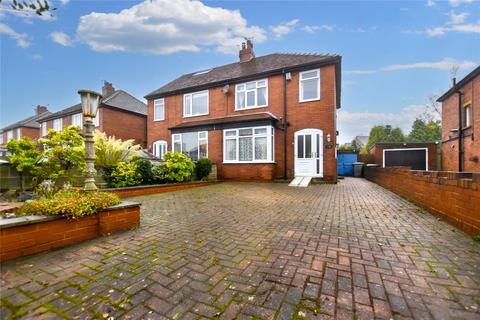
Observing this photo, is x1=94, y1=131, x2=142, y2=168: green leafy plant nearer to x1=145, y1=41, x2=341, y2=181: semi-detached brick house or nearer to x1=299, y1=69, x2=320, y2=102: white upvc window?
x1=145, y1=41, x2=341, y2=181: semi-detached brick house

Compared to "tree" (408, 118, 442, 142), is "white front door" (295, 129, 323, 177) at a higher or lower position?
lower

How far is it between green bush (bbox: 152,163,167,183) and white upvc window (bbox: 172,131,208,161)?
4616 mm

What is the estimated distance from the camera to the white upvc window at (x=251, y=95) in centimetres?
1281

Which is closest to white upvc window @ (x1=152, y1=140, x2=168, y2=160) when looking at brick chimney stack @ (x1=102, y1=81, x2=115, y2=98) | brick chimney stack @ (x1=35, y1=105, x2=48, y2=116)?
brick chimney stack @ (x1=102, y1=81, x2=115, y2=98)

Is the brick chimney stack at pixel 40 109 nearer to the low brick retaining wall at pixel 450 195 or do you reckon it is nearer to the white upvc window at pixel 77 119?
the white upvc window at pixel 77 119

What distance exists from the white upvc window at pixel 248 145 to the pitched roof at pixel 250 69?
11.8 ft

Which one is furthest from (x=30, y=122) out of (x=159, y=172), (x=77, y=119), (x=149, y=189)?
(x=149, y=189)

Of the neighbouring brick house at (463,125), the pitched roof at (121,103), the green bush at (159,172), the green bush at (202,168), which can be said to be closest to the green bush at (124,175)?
the green bush at (159,172)

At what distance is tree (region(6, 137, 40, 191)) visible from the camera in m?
6.21

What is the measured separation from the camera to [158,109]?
54.9ft

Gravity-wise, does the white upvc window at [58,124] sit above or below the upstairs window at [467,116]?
above

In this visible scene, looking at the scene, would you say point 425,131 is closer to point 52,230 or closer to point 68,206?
point 68,206

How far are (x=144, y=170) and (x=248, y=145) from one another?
5932 mm

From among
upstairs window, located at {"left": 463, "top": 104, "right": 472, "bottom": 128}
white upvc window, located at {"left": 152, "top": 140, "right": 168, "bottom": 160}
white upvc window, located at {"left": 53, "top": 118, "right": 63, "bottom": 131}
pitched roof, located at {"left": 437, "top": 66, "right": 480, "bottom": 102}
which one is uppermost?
pitched roof, located at {"left": 437, "top": 66, "right": 480, "bottom": 102}
